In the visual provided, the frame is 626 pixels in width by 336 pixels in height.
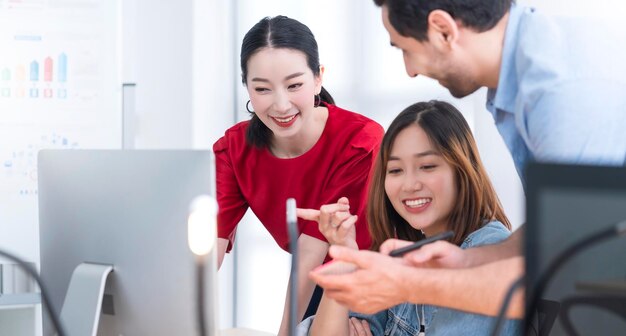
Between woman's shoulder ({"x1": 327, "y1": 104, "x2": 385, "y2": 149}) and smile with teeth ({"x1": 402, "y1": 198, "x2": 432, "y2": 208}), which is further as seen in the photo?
woman's shoulder ({"x1": 327, "y1": 104, "x2": 385, "y2": 149})

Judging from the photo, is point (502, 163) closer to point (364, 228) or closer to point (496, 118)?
point (364, 228)

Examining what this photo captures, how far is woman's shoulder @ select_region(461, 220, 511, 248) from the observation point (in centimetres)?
167

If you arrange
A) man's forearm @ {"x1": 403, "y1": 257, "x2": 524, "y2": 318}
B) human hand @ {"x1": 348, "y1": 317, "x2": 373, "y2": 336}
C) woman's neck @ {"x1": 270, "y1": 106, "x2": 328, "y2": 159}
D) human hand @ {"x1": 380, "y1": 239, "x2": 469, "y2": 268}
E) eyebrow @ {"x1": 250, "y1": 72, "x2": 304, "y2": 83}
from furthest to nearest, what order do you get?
Answer: woman's neck @ {"x1": 270, "y1": 106, "x2": 328, "y2": 159}
eyebrow @ {"x1": 250, "y1": 72, "x2": 304, "y2": 83}
human hand @ {"x1": 348, "y1": 317, "x2": 373, "y2": 336}
human hand @ {"x1": 380, "y1": 239, "x2": 469, "y2": 268}
man's forearm @ {"x1": 403, "y1": 257, "x2": 524, "y2": 318}

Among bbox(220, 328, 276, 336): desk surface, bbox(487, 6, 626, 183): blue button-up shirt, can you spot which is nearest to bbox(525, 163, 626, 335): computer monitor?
bbox(487, 6, 626, 183): blue button-up shirt

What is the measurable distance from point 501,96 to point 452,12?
173 millimetres

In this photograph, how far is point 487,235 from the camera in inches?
66.7

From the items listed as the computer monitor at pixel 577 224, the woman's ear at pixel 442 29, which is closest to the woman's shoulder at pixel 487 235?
the woman's ear at pixel 442 29

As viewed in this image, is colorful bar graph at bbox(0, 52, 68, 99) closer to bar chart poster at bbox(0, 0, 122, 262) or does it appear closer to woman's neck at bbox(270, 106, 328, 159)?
bar chart poster at bbox(0, 0, 122, 262)

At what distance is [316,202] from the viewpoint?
2.28 metres

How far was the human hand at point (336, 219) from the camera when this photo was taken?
1746mm

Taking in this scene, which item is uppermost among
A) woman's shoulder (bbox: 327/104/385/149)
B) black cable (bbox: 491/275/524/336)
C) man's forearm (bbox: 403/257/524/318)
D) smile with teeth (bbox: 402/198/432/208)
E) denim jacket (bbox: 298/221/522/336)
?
woman's shoulder (bbox: 327/104/385/149)

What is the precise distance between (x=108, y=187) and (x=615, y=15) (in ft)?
6.02

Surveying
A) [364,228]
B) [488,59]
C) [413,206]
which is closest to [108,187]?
[488,59]

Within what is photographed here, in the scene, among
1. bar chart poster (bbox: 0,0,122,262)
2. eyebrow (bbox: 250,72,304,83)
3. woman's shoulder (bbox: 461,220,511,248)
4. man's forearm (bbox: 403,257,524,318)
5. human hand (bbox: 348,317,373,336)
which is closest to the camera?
man's forearm (bbox: 403,257,524,318)
